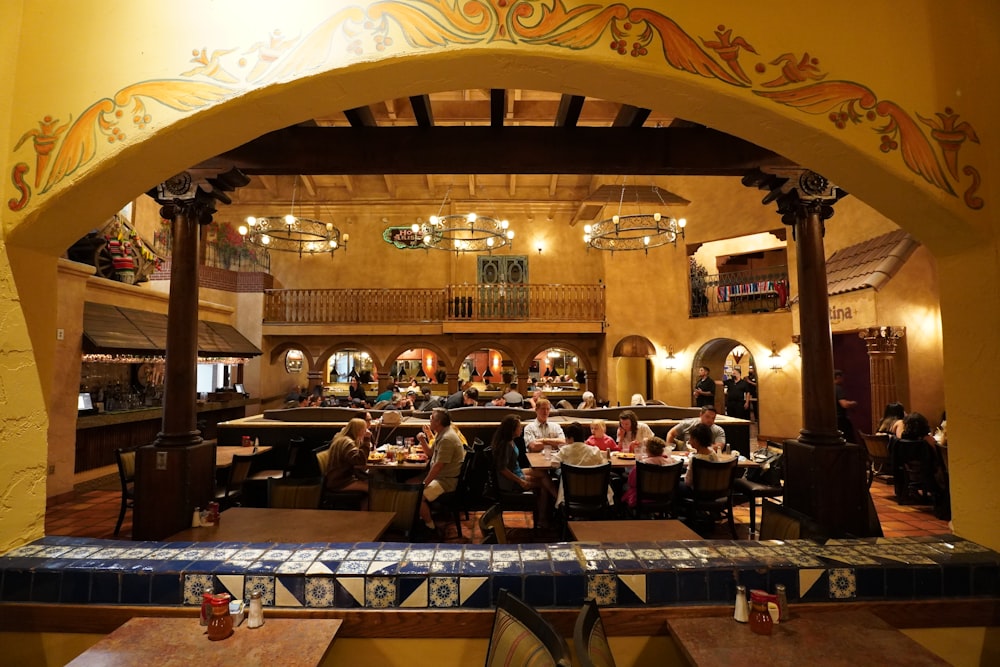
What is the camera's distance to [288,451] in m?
6.60

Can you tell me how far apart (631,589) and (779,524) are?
1.30 metres

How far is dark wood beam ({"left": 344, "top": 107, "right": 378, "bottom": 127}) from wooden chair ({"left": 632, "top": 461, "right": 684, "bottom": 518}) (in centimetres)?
354

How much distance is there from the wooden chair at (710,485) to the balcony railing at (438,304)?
851 centimetres

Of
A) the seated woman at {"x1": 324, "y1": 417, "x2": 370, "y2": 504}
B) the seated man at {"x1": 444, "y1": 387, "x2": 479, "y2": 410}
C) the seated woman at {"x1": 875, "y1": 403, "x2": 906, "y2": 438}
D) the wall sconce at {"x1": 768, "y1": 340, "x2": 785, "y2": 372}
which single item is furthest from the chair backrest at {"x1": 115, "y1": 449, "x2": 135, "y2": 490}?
the wall sconce at {"x1": 768, "y1": 340, "x2": 785, "y2": 372}

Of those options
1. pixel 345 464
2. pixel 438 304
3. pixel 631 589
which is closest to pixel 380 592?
pixel 631 589

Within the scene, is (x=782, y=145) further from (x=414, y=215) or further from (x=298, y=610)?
(x=414, y=215)

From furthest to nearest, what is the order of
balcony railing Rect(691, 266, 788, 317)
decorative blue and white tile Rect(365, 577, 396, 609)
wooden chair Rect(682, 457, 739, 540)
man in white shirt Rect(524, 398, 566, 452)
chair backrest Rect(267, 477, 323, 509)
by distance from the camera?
balcony railing Rect(691, 266, 788, 317), man in white shirt Rect(524, 398, 566, 452), wooden chair Rect(682, 457, 739, 540), chair backrest Rect(267, 477, 323, 509), decorative blue and white tile Rect(365, 577, 396, 609)

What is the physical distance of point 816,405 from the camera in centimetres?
364

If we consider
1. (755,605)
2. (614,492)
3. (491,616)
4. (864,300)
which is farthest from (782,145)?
(864,300)

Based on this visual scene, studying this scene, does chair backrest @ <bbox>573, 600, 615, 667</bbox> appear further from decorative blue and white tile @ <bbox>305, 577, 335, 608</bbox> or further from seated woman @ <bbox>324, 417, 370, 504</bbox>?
seated woman @ <bbox>324, 417, 370, 504</bbox>

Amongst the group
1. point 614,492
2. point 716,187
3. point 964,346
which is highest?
point 716,187

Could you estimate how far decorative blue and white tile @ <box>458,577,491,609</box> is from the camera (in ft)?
5.88

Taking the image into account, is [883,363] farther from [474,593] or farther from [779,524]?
[474,593]

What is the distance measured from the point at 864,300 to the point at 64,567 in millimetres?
9734
